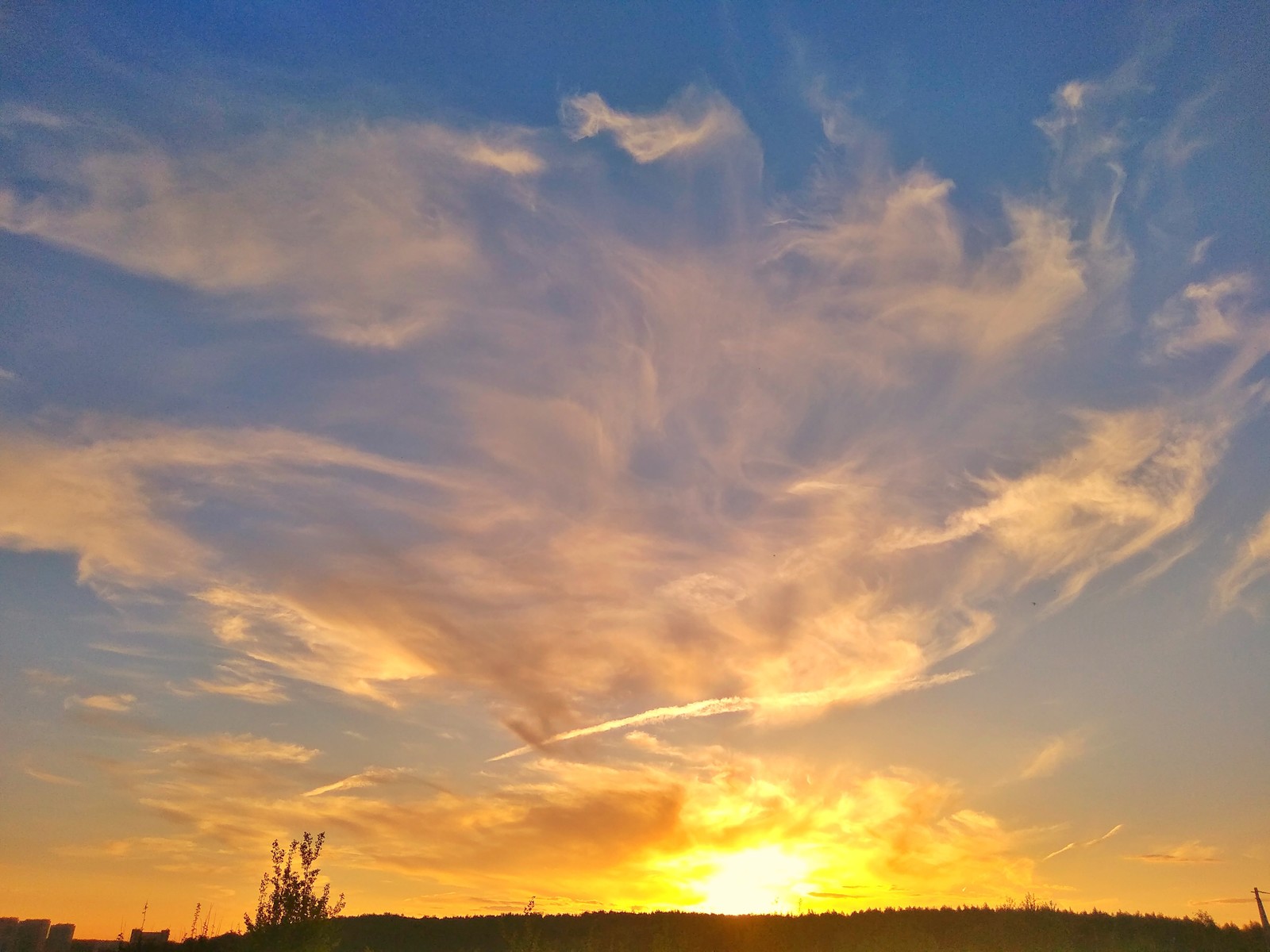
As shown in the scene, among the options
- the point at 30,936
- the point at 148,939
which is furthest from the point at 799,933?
the point at 30,936

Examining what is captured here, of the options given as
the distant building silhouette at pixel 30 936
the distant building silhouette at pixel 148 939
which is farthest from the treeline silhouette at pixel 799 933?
the distant building silhouette at pixel 30 936

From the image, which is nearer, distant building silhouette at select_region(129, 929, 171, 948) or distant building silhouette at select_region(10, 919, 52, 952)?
distant building silhouette at select_region(129, 929, 171, 948)

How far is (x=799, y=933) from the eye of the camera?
58.1 metres

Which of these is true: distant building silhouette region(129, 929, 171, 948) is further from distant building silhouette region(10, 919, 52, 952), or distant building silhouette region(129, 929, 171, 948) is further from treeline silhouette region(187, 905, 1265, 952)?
distant building silhouette region(10, 919, 52, 952)

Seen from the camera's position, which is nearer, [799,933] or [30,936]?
[799,933]

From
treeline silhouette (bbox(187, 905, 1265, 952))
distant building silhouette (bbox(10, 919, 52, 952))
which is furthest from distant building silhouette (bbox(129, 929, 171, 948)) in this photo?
distant building silhouette (bbox(10, 919, 52, 952))

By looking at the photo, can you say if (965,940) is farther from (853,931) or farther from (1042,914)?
(853,931)

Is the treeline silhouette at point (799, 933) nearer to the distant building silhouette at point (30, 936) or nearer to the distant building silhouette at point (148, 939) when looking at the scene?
the distant building silhouette at point (148, 939)

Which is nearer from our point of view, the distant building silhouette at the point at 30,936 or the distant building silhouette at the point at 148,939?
the distant building silhouette at the point at 148,939

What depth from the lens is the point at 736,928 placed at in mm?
61344

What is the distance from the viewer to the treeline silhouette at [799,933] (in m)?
44.1

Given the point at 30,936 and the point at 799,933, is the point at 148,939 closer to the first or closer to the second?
the point at 799,933

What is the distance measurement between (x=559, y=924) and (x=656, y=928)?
28.0 feet

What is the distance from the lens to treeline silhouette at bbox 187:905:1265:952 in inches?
1737
